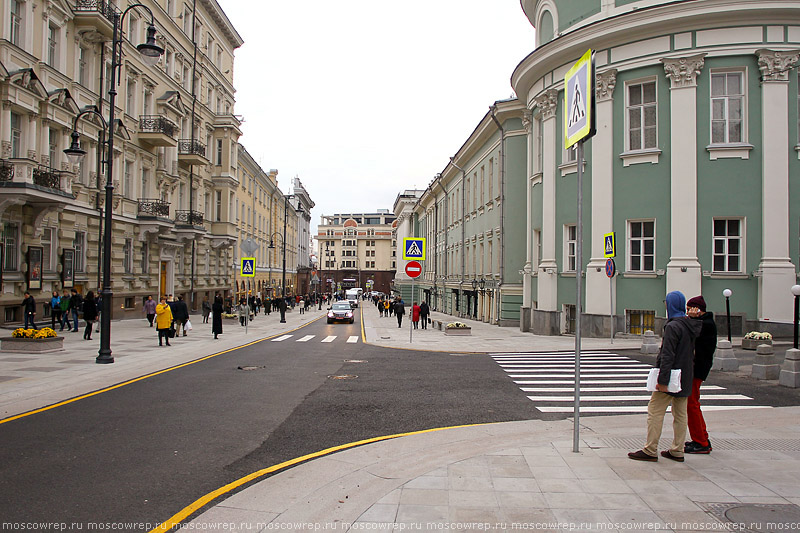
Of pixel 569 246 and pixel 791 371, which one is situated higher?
pixel 569 246

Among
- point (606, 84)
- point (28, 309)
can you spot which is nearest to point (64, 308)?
point (28, 309)

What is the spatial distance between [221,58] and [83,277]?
93.3 feet

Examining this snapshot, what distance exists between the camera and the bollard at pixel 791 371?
36.6ft

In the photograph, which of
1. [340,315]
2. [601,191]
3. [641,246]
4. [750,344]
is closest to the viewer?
[750,344]

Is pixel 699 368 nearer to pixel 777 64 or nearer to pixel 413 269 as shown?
pixel 413 269

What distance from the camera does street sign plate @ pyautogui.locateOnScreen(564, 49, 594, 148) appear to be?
623 centimetres

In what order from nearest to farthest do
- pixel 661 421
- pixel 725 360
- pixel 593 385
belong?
pixel 661 421
pixel 593 385
pixel 725 360

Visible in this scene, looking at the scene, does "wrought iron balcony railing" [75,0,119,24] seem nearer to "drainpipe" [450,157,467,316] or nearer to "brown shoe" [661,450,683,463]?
"drainpipe" [450,157,467,316]

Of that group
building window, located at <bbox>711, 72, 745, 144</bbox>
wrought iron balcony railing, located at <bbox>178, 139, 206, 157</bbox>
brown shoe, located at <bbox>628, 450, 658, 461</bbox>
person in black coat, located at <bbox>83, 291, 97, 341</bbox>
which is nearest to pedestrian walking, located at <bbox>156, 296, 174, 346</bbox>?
person in black coat, located at <bbox>83, 291, 97, 341</bbox>

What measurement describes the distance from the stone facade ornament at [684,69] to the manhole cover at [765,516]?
20.6 meters

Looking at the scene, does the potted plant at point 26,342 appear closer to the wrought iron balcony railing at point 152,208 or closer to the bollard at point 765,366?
the wrought iron balcony railing at point 152,208

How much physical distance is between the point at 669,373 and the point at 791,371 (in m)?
7.17

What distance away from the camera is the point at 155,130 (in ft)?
109

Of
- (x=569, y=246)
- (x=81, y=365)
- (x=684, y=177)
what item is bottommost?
(x=81, y=365)
